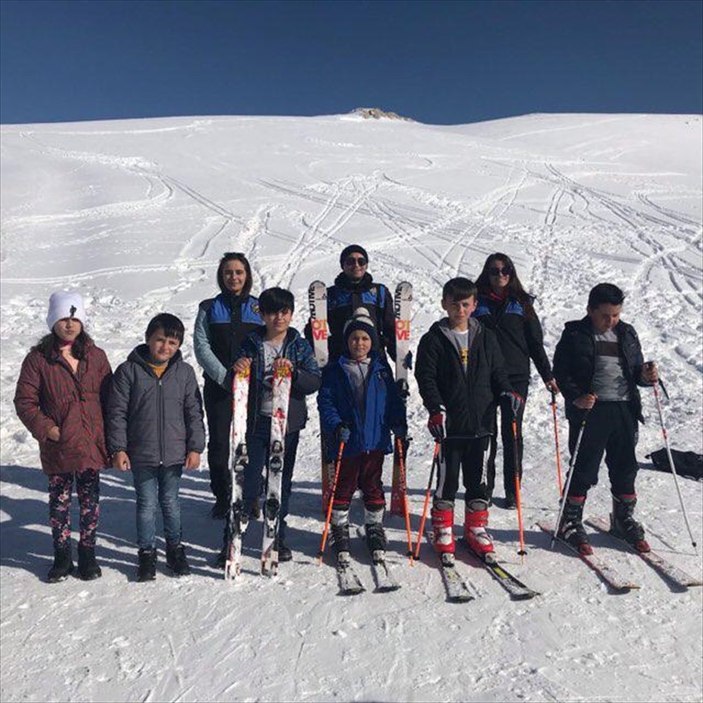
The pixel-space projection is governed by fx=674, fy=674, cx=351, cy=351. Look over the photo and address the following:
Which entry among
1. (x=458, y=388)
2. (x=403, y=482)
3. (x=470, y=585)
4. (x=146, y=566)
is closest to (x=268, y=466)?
(x=146, y=566)

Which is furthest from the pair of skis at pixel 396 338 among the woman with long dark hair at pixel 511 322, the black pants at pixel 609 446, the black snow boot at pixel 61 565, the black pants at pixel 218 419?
the black snow boot at pixel 61 565

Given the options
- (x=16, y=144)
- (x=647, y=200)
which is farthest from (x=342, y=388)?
(x=16, y=144)

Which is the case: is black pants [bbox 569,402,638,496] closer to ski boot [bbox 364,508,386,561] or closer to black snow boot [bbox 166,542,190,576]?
ski boot [bbox 364,508,386,561]

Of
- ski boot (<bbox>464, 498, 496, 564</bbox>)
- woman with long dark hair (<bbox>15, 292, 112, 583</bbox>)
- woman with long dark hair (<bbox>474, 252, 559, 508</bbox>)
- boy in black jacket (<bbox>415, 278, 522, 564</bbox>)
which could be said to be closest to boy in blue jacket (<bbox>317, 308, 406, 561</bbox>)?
boy in black jacket (<bbox>415, 278, 522, 564</bbox>)

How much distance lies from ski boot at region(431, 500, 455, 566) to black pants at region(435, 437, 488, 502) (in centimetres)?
6

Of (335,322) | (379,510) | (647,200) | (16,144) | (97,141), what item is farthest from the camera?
(97,141)

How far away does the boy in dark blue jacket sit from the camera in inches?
198

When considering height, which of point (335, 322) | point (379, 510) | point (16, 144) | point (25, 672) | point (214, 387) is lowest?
point (25, 672)

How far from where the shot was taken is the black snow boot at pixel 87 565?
Answer: 5.01 m

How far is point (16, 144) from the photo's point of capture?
32219mm

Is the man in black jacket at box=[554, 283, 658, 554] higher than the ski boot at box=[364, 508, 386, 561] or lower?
higher

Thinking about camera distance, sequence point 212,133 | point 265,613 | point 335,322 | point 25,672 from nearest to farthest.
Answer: point 25,672
point 265,613
point 335,322
point 212,133

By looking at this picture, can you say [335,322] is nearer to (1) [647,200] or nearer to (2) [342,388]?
(2) [342,388]

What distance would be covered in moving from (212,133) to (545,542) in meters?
36.5
